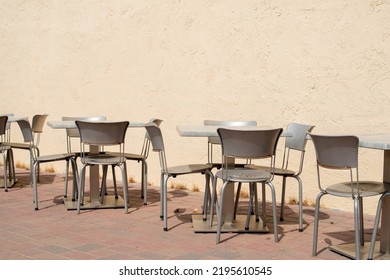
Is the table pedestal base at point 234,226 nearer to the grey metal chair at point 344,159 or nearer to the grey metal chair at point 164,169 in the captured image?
the grey metal chair at point 164,169

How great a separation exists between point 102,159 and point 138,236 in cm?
104

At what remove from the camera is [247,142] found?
13.1ft

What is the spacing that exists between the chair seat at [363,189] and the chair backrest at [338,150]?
20cm

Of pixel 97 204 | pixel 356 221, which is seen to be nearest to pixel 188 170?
pixel 97 204

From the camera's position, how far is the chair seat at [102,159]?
5.02 m

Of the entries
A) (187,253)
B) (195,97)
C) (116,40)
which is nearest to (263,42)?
(195,97)

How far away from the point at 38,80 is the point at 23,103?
0.50 meters

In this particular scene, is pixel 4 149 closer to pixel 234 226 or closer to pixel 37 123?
pixel 37 123

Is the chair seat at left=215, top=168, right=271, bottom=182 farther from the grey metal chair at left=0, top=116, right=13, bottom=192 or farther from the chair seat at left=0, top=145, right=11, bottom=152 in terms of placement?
the chair seat at left=0, top=145, right=11, bottom=152

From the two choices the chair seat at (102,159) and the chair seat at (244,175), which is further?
the chair seat at (102,159)

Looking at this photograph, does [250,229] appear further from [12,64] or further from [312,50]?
[12,64]

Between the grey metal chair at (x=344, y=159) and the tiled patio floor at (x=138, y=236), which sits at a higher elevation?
the grey metal chair at (x=344, y=159)

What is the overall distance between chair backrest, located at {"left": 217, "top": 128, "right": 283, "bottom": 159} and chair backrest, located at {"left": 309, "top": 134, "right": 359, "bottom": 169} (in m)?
0.49

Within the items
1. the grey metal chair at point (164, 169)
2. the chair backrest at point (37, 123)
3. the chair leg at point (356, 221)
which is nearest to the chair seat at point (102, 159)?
the grey metal chair at point (164, 169)
